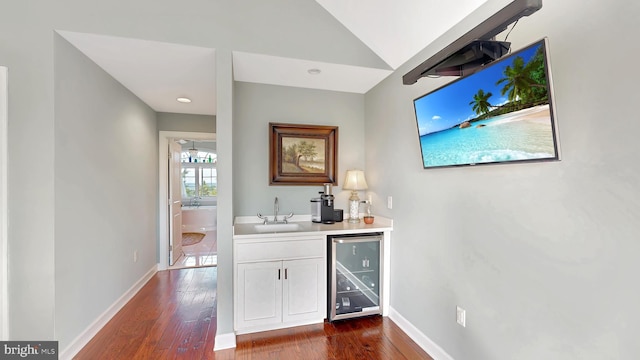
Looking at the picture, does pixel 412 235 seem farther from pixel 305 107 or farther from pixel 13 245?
pixel 13 245

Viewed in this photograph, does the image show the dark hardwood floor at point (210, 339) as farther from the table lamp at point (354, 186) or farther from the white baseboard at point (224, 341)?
the table lamp at point (354, 186)

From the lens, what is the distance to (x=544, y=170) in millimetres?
1360

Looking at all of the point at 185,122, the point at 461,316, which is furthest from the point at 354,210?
the point at 185,122

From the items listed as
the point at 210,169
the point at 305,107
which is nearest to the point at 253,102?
the point at 305,107

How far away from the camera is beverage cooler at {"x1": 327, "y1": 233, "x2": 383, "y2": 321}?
2572mm

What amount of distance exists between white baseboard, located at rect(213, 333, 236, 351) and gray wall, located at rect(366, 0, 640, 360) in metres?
1.58

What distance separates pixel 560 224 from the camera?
4.25 feet

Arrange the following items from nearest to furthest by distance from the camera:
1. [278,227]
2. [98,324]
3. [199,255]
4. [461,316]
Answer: [461,316] → [98,324] → [278,227] → [199,255]

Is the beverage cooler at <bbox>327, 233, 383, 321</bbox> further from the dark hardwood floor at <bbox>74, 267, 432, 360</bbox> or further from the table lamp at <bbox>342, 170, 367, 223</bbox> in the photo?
the table lamp at <bbox>342, 170, 367, 223</bbox>

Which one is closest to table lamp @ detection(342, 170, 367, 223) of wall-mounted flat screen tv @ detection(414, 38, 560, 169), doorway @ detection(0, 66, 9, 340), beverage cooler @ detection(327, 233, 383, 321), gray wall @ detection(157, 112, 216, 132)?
beverage cooler @ detection(327, 233, 383, 321)

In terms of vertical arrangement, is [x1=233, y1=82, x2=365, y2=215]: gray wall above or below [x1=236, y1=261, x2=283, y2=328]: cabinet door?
above

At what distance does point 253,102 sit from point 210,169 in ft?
20.8

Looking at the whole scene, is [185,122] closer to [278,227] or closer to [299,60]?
[278,227]

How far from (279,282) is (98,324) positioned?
5.36ft
